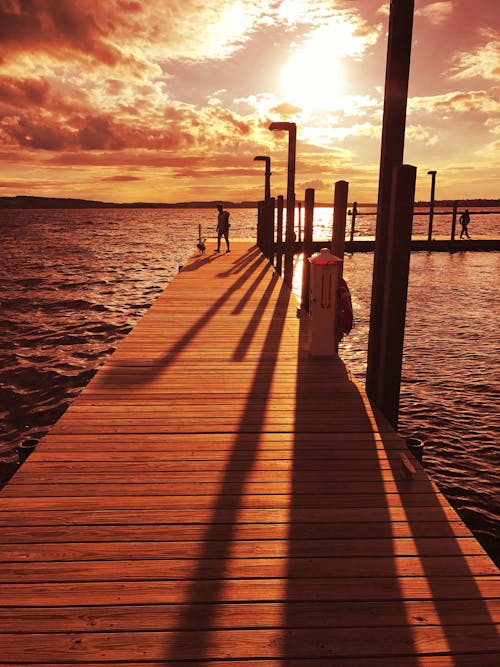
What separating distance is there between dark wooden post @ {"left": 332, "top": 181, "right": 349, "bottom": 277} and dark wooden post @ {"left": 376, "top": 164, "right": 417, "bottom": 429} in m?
2.35

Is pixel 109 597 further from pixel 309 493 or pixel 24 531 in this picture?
pixel 309 493

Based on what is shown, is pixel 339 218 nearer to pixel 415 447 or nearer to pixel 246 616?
pixel 415 447

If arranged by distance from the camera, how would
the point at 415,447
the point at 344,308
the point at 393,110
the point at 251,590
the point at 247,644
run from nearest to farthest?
the point at 247,644 < the point at 251,590 < the point at 415,447 < the point at 393,110 < the point at 344,308

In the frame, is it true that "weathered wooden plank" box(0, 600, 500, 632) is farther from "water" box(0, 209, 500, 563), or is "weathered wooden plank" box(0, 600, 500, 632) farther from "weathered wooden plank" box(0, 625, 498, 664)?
"water" box(0, 209, 500, 563)

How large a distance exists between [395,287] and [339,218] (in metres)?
2.86

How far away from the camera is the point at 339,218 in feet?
24.2

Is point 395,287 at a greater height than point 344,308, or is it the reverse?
point 395,287

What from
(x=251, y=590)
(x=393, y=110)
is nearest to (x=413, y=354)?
(x=393, y=110)

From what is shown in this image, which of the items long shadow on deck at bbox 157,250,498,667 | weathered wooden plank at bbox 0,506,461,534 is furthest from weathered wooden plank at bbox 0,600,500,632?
weathered wooden plank at bbox 0,506,461,534

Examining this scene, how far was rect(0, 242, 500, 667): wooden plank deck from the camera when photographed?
2.34 metres

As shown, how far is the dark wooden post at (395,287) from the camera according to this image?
4594 mm

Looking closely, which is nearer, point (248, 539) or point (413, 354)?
point (248, 539)

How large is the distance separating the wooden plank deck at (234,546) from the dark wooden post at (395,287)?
318 mm

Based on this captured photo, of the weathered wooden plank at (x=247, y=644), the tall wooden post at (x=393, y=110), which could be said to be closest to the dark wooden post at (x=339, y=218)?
the tall wooden post at (x=393, y=110)
